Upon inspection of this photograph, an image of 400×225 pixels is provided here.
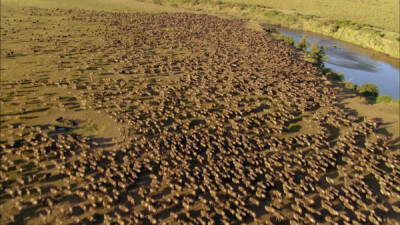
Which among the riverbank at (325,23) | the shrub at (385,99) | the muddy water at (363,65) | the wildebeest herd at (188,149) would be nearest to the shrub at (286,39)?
the muddy water at (363,65)

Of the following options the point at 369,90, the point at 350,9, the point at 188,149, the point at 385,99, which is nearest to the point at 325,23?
the point at 350,9

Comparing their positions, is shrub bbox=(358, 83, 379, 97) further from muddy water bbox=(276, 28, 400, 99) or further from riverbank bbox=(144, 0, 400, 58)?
riverbank bbox=(144, 0, 400, 58)

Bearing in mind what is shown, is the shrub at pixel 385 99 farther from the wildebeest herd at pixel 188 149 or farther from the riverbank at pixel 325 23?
the riverbank at pixel 325 23

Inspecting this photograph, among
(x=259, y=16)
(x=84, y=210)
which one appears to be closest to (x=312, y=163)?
(x=84, y=210)

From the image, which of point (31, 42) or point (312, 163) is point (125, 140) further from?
point (31, 42)

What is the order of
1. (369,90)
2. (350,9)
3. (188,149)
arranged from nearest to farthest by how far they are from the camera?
(188,149) → (369,90) → (350,9)

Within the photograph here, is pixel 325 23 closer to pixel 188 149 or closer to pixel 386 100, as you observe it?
pixel 386 100

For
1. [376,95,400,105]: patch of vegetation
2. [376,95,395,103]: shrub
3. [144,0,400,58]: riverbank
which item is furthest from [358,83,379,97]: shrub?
[144,0,400,58]: riverbank
